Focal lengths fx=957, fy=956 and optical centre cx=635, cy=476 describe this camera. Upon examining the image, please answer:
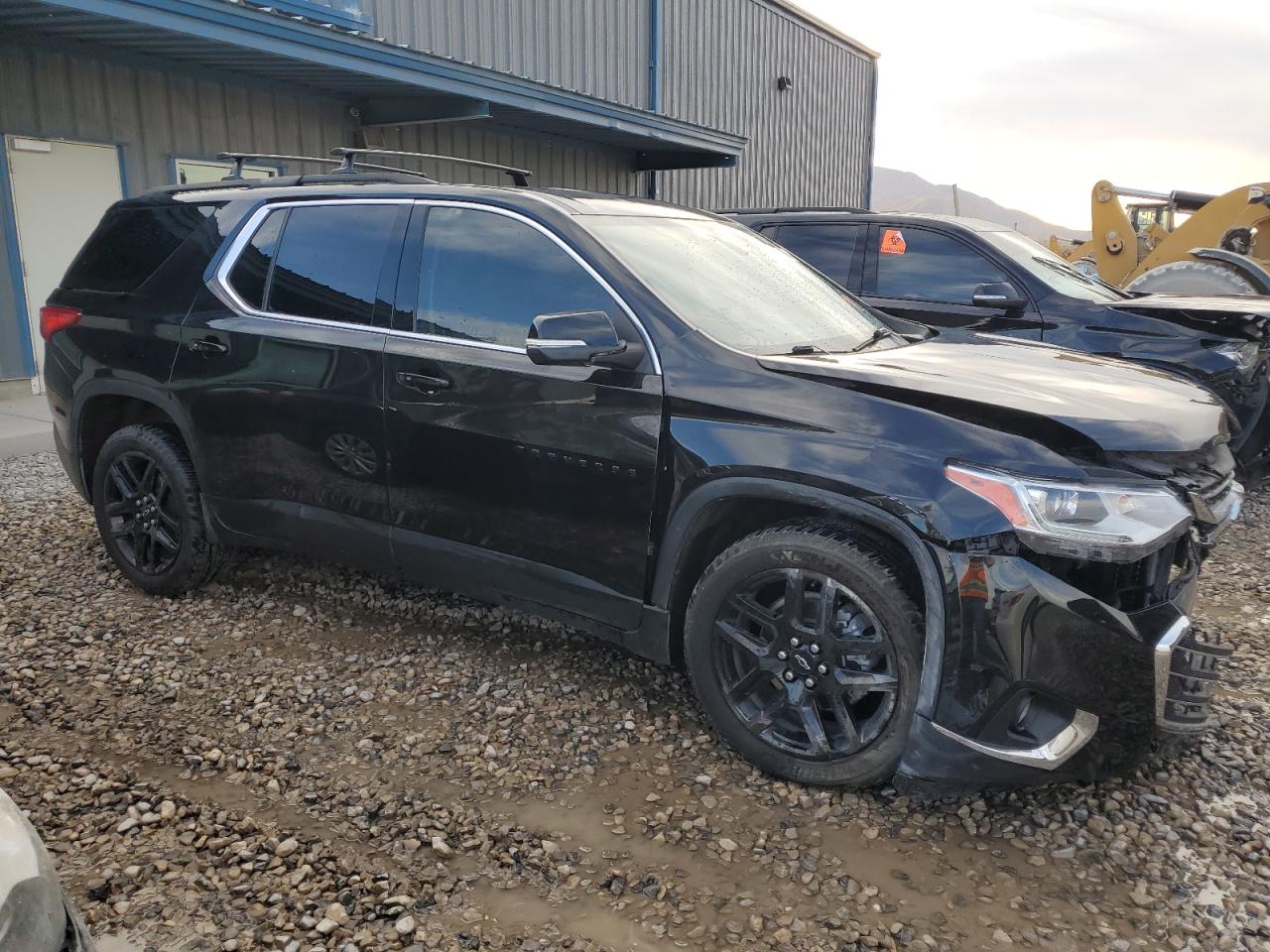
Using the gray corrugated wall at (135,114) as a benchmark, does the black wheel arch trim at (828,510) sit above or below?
below

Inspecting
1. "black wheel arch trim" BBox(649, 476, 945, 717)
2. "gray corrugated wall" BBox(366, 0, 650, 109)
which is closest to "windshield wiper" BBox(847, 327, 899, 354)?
"black wheel arch trim" BBox(649, 476, 945, 717)

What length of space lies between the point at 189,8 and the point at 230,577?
5.44m

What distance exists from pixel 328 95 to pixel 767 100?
11283 mm

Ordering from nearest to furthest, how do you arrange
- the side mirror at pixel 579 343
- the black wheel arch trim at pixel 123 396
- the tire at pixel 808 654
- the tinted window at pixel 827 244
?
the tire at pixel 808 654 → the side mirror at pixel 579 343 → the black wheel arch trim at pixel 123 396 → the tinted window at pixel 827 244

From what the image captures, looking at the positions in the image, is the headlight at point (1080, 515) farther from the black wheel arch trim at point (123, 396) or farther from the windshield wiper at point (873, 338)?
the black wheel arch trim at point (123, 396)

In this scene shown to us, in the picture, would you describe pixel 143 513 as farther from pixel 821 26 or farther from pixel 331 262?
pixel 821 26

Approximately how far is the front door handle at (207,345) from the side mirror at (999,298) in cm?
428

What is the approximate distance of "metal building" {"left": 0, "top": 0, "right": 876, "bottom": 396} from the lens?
8.36 meters

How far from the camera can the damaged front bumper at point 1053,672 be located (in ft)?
8.26

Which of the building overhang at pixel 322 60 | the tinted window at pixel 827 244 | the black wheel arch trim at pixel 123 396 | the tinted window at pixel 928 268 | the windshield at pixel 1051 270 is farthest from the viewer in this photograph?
the building overhang at pixel 322 60

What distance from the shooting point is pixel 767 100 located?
1970cm

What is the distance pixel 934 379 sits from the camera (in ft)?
9.62

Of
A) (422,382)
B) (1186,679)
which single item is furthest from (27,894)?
(1186,679)

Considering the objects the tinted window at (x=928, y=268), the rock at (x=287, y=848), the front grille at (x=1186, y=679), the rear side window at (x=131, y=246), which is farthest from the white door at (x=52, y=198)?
the front grille at (x=1186, y=679)
